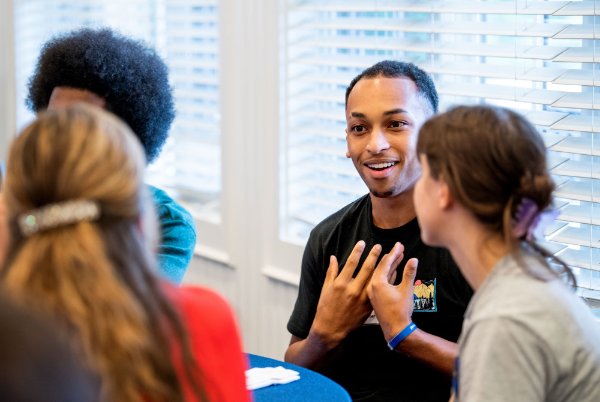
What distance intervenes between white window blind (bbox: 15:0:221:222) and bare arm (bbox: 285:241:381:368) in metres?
1.34

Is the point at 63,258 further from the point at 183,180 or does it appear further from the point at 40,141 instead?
the point at 183,180

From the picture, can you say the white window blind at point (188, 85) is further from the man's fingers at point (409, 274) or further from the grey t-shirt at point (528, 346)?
the grey t-shirt at point (528, 346)

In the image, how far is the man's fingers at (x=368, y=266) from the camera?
219 cm

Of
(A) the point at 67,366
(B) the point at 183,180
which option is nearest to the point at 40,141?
(A) the point at 67,366

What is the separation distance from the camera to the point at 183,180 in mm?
3828

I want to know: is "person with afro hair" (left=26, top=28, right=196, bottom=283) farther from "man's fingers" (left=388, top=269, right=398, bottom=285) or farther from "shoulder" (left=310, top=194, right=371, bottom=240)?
"man's fingers" (left=388, top=269, right=398, bottom=285)

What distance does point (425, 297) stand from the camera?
218 centimetres

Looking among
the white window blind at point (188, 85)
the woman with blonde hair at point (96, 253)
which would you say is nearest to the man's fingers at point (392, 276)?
the woman with blonde hair at point (96, 253)

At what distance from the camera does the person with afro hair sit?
2334 mm

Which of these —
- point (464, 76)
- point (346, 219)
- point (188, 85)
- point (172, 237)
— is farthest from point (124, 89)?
point (188, 85)

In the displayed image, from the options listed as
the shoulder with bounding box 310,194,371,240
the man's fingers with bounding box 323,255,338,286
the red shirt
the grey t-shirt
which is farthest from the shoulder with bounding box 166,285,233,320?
the shoulder with bounding box 310,194,371,240

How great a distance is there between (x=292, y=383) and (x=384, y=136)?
631 mm

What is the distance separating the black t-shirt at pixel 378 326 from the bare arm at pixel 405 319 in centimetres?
5

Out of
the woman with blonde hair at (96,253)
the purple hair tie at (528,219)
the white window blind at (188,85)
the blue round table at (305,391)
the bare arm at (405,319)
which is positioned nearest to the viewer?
the woman with blonde hair at (96,253)
